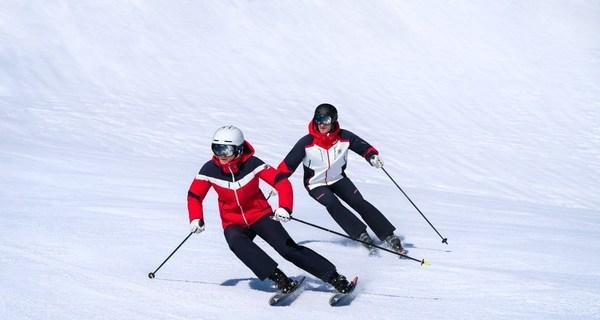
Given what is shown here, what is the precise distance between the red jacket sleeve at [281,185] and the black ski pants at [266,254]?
25 cm

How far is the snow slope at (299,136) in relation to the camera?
529cm

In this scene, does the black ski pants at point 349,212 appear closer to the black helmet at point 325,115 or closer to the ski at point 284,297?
the black helmet at point 325,115

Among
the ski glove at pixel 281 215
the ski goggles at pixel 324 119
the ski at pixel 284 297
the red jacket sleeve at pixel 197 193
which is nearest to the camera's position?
the ski at pixel 284 297

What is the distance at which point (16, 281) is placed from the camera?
15.9ft

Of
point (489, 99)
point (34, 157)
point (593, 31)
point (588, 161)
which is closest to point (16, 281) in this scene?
point (34, 157)

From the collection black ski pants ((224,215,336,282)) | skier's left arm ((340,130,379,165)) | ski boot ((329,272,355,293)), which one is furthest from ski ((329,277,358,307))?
skier's left arm ((340,130,379,165))

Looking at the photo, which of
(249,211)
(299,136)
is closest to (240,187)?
(249,211)

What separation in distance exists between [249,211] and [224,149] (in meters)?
0.60

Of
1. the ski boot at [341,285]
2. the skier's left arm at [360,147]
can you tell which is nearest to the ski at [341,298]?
the ski boot at [341,285]

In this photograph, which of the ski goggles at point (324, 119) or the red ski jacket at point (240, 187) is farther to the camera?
the ski goggles at point (324, 119)

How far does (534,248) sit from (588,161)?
1134 cm

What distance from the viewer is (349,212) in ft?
23.2

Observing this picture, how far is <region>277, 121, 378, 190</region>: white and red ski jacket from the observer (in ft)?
22.5

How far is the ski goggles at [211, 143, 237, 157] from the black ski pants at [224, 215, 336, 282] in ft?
2.04
